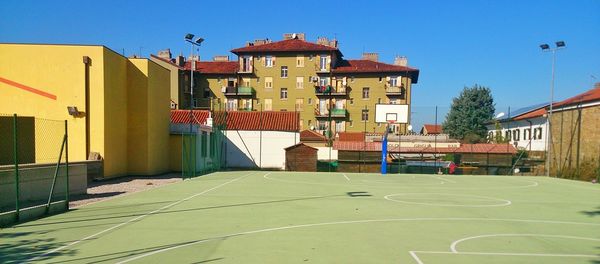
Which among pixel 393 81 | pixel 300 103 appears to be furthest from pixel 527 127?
pixel 300 103

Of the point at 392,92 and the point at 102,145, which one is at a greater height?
the point at 392,92

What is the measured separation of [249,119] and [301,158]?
702 cm

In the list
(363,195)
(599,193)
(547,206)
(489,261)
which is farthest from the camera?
(599,193)

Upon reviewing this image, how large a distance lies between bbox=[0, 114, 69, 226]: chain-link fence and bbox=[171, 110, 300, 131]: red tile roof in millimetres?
12904

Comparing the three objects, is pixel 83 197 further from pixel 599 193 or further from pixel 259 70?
pixel 259 70

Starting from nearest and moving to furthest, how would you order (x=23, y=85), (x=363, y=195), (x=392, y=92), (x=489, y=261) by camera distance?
(x=489, y=261) → (x=363, y=195) → (x=23, y=85) → (x=392, y=92)

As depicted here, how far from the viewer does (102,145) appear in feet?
56.1

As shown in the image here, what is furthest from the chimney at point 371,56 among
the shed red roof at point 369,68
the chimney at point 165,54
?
the chimney at point 165,54

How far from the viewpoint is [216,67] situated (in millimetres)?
52188

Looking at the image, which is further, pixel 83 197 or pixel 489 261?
pixel 83 197

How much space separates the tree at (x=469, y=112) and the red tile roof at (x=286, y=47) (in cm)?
2292

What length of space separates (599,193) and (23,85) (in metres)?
23.6

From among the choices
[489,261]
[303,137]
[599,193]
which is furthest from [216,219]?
[303,137]

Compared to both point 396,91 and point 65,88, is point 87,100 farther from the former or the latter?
point 396,91
